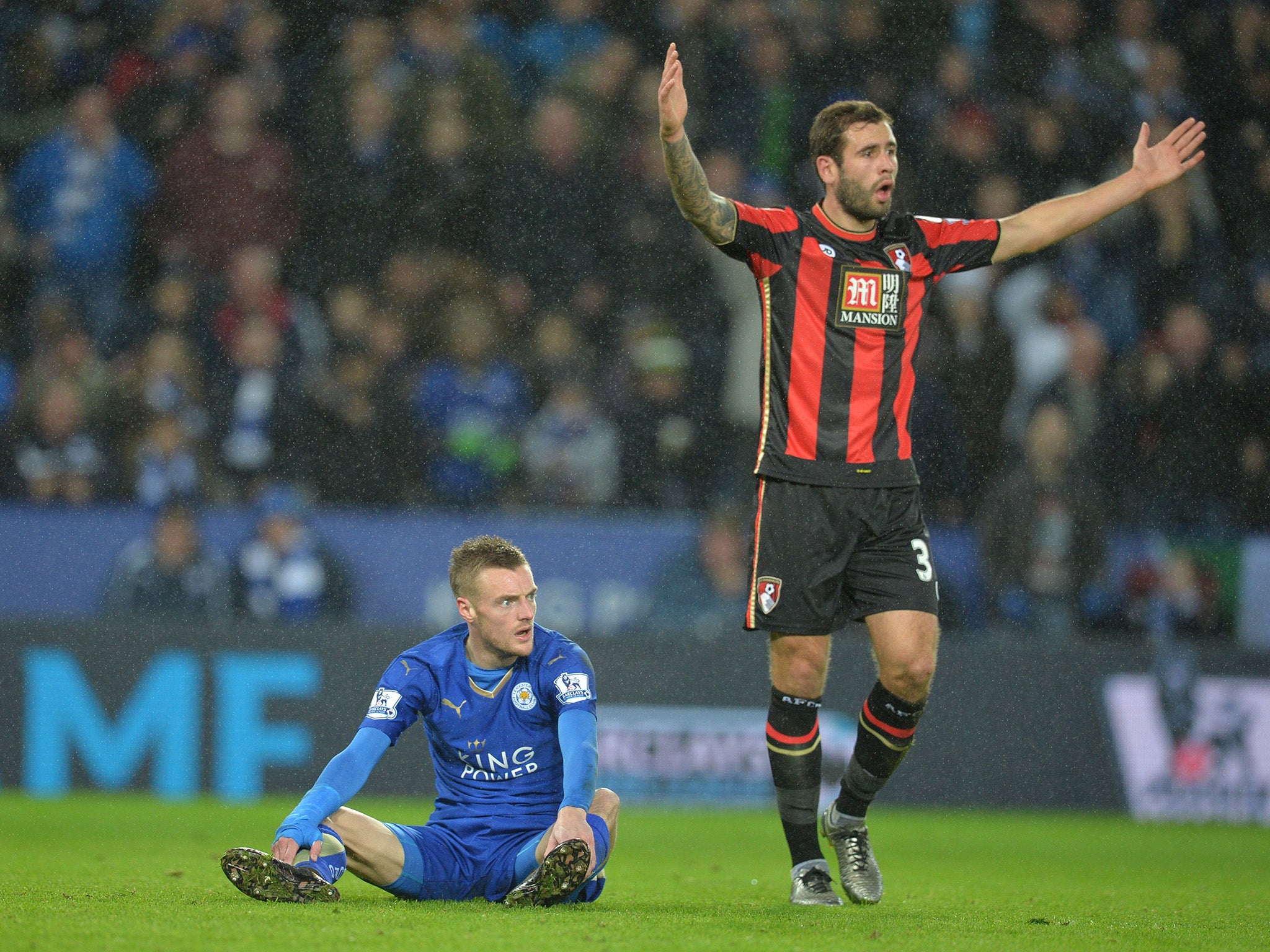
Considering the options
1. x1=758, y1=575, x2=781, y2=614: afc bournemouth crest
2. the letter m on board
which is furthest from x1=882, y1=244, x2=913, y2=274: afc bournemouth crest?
the letter m on board

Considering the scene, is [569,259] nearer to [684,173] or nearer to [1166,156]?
[1166,156]

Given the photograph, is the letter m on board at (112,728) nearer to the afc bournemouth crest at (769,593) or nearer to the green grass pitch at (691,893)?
the green grass pitch at (691,893)

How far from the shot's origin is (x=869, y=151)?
4.63 metres

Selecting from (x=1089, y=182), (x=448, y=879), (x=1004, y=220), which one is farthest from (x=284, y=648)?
(x=1089, y=182)

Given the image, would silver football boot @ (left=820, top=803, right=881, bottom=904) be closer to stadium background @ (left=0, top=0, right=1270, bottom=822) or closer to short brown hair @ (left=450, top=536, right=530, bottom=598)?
short brown hair @ (left=450, top=536, right=530, bottom=598)

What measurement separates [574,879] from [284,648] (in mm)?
4665

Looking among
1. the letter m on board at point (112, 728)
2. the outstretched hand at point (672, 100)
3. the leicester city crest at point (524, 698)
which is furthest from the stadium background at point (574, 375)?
the outstretched hand at point (672, 100)

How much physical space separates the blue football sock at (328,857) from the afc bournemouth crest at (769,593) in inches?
52.1

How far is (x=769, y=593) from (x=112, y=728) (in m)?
4.82

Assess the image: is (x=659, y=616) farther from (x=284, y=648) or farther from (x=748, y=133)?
(x=748, y=133)

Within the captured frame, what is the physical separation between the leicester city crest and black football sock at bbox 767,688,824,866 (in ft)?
2.26

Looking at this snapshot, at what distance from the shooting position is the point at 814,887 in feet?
15.0

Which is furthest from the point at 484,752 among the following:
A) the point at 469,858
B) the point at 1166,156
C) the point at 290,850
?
the point at 1166,156

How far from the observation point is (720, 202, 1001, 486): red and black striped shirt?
4648mm
